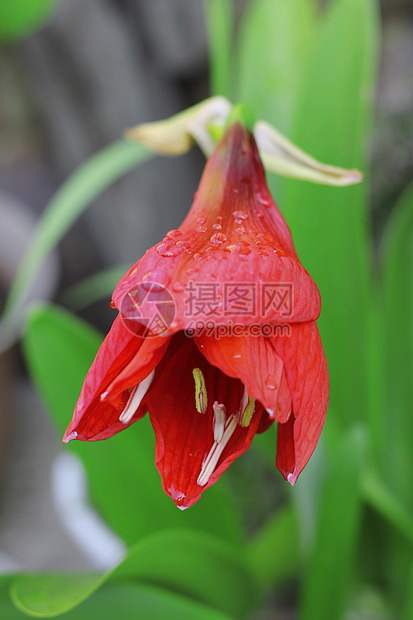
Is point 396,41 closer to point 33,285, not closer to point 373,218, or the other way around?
point 373,218

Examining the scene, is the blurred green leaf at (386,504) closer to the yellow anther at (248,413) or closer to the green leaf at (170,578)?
the green leaf at (170,578)

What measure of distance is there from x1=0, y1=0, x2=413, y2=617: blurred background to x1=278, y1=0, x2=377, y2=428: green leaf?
0.41m

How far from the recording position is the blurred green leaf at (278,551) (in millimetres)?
610

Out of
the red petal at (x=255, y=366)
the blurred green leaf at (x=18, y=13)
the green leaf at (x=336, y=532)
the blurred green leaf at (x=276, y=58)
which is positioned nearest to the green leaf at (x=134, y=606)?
the green leaf at (x=336, y=532)

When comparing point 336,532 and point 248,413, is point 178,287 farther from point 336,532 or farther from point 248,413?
point 336,532

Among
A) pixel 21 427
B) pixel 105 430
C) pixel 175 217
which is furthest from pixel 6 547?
pixel 105 430

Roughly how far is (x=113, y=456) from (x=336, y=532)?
0.19 m

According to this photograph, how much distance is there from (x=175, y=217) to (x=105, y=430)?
3.21ft

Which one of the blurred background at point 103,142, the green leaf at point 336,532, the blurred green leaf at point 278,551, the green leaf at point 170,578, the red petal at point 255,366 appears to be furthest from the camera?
the blurred background at point 103,142

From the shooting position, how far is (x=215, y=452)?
239 mm

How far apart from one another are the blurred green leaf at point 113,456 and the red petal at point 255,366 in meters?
0.28

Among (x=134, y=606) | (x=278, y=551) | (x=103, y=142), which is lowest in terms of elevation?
(x=278, y=551)

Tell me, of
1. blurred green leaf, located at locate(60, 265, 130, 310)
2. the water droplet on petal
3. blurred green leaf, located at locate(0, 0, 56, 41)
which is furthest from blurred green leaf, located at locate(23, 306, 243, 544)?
blurred green leaf, located at locate(60, 265, 130, 310)

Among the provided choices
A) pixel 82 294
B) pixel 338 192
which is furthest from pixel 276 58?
pixel 82 294
